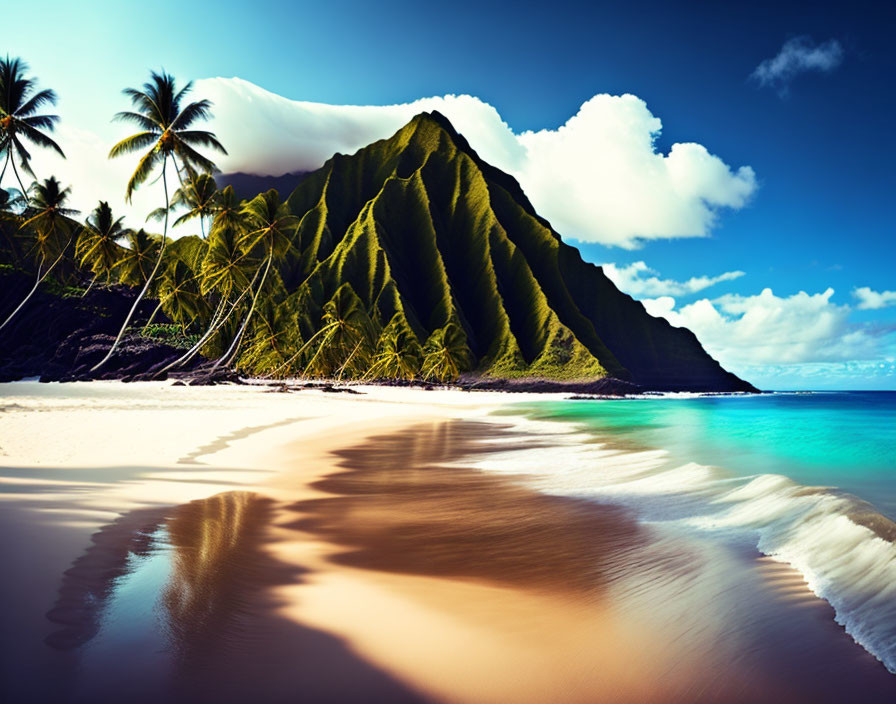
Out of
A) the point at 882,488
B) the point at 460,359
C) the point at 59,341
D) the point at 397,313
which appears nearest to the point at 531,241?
the point at 397,313

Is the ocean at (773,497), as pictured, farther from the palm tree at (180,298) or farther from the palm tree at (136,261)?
the palm tree at (136,261)

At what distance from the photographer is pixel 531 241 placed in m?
154

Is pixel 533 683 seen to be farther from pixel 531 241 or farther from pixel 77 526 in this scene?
pixel 531 241

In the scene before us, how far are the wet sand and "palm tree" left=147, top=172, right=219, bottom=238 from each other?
42903 mm

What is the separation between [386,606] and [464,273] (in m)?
145

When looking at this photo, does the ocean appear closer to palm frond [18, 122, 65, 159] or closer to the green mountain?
palm frond [18, 122, 65, 159]

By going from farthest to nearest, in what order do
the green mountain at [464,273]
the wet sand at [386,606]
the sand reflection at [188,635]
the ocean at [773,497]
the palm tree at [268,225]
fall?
the green mountain at [464,273], the palm tree at [268,225], the ocean at [773,497], the wet sand at [386,606], the sand reflection at [188,635]

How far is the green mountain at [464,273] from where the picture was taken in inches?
4833

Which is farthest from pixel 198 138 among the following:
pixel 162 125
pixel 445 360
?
pixel 445 360

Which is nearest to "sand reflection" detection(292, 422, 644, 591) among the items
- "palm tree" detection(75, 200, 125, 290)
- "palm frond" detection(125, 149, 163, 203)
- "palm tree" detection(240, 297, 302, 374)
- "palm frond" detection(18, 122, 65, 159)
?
"palm frond" detection(125, 149, 163, 203)

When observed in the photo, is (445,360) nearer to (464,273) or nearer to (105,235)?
(105,235)

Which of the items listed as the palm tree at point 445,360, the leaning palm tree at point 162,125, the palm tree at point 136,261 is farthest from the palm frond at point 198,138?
the palm tree at point 445,360

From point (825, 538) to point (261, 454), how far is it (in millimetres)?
11086

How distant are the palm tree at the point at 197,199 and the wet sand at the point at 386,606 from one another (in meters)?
42.9
